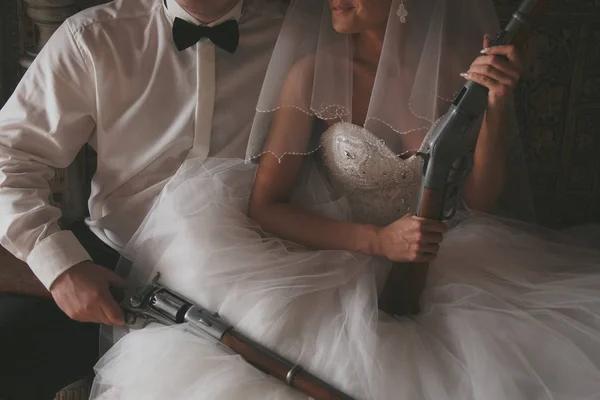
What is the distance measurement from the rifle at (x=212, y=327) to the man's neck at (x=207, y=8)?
0.48 meters

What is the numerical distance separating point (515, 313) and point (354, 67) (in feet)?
1.69

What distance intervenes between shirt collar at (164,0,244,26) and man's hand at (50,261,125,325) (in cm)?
48

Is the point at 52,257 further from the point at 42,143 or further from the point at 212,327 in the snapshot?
the point at 212,327

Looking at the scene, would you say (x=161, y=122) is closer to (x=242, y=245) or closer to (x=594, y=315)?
(x=242, y=245)

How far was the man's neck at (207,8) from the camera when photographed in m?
1.28

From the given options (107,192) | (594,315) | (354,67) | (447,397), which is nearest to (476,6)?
(354,67)

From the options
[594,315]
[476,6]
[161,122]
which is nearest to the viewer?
[594,315]

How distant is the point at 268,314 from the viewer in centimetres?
105

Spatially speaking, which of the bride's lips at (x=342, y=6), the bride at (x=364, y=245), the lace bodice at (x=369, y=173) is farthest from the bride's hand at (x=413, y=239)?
the bride's lips at (x=342, y=6)

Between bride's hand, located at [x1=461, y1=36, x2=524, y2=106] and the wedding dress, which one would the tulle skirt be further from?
bride's hand, located at [x1=461, y1=36, x2=524, y2=106]

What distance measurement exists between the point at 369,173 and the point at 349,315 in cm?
29

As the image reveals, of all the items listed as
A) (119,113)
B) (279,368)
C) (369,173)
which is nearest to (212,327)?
(279,368)

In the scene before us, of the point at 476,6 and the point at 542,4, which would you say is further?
the point at 476,6

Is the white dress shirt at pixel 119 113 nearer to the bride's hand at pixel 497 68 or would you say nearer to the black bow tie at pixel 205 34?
the black bow tie at pixel 205 34
